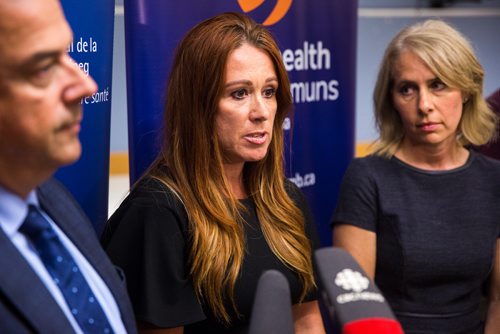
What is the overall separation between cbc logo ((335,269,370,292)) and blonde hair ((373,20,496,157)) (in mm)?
1566

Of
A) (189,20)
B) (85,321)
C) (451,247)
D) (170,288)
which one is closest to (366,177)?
(451,247)

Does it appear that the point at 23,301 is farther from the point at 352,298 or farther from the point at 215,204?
the point at 215,204

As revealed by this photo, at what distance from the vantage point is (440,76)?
2463mm

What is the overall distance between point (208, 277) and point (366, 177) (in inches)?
32.1

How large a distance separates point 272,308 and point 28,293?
0.32m

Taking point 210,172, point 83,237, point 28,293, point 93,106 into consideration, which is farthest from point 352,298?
point 93,106

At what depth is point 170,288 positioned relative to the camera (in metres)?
1.86

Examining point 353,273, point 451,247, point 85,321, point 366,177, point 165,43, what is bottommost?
point 451,247

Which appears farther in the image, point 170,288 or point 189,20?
point 189,20

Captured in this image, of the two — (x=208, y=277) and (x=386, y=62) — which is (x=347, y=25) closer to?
(x=386, y=62)

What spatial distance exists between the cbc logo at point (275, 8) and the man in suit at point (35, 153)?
155 cm

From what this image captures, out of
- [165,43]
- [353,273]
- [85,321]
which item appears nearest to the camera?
[353,273]

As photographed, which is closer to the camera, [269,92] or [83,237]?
[83,237]

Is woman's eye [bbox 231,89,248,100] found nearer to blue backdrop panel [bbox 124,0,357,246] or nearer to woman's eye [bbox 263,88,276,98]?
woman's eye [bbox 263,88,276,98]
